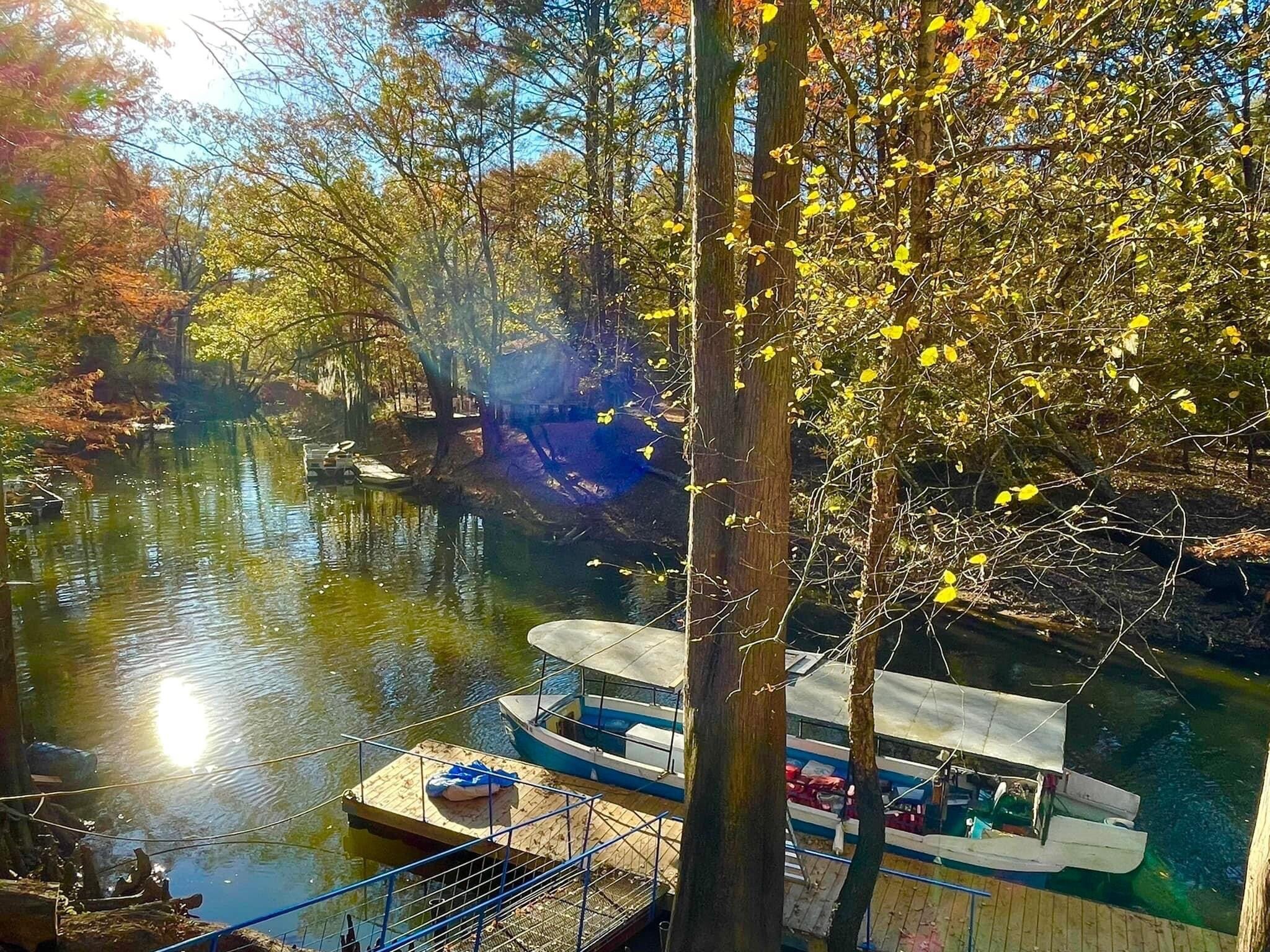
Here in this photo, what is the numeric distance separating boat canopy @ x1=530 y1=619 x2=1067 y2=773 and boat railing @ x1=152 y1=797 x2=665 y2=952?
2642 mm

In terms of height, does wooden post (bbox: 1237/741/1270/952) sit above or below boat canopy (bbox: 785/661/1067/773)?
above

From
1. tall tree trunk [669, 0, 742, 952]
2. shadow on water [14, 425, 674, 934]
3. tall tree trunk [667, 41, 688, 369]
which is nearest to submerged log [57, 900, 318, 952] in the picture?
shadow on water [14, 425, 674, 934]

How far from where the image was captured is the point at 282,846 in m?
11.4

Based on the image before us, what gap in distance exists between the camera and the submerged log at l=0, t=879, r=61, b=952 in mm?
6730

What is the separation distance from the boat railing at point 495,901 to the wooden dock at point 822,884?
0.18 meters

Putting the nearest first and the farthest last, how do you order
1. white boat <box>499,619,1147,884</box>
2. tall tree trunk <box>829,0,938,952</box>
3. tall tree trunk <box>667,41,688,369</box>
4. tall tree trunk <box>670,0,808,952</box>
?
tall tree trunk <box>829,0,938,952</box> → tall tree trunk <box>670,0,808,952</box> → white boat <box>499,619,1147,884</box> → tall tree trunk <box>667,41,688,369</box>

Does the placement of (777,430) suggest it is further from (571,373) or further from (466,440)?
(466,440)

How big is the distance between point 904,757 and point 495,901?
7.76m

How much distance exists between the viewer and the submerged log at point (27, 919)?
673 cm

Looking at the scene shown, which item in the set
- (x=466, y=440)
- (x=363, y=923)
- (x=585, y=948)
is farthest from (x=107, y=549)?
(x=585, y=948)

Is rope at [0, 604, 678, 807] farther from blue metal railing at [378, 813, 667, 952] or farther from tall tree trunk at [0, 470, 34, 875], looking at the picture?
blue metal railing at [378, 813, 667, 952]

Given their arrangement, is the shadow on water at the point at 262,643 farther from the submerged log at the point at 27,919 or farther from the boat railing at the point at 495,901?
the submerged log at the point at 27,919

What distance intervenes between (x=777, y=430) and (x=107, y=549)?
2577 cm

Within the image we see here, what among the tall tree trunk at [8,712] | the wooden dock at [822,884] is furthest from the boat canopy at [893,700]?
the tall tree trunk at [8,712]
